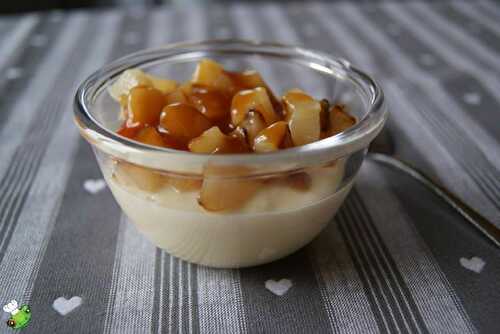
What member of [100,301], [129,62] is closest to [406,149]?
[129,62]

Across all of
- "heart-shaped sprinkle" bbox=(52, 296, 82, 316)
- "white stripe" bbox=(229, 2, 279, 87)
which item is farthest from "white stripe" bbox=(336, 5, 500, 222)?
"heart-shaped sprinkle" bbox=(52, 296, 82, 316)

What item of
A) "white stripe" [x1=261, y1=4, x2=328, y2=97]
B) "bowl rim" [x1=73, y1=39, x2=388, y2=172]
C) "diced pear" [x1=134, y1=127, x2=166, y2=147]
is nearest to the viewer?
"bowl rim" [x1=73, y1=39, x2=388, y2=172]

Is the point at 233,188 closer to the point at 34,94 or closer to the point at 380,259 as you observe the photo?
the point at 380,259

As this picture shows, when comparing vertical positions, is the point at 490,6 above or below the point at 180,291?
below

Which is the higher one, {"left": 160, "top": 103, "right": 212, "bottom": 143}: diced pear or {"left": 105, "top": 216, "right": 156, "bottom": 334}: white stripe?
{"left": 160, "top": 103, "right": 212, "bottom": 143}: diced pear

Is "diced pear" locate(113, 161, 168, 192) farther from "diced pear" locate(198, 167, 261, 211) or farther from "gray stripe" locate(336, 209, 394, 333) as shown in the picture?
"gray stripe" locate(336, 209, 394, 333)

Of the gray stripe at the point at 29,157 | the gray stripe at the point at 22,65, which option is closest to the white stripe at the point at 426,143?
the gray stripe at the point at 29,157

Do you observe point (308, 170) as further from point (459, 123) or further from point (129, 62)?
point (459, 123)

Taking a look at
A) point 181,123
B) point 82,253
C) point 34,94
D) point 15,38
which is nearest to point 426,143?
point 181,123

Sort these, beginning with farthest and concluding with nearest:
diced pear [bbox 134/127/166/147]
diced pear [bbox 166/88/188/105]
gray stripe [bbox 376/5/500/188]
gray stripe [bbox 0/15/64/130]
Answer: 1. gray stripe [bbox 0/15/64/130]
2. gray stripe [bbox 376/5/500/188]
3. diced pear [bbox 166/88/188/105]
4. diced pear [bbox 134/127/166/147]
